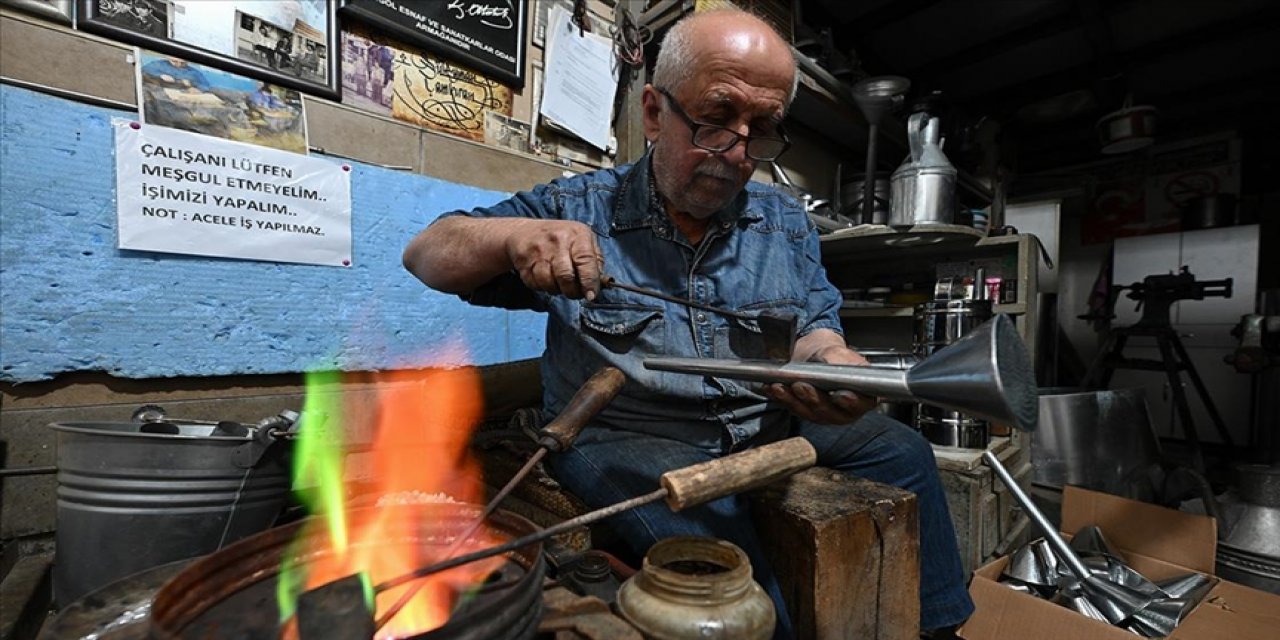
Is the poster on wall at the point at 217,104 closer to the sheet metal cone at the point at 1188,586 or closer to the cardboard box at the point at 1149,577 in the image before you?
the cardboard box at the point at 1149,577

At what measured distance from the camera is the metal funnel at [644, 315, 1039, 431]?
2.06 ft

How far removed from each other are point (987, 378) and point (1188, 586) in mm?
2181

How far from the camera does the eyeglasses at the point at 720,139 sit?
51.2 inches

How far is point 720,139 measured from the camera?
51.5 inches

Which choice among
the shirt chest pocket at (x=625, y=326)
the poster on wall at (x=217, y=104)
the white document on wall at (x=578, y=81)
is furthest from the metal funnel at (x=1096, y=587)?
the poster on wall at (x=217, y=104)

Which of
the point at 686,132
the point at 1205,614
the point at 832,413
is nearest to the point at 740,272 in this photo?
the point at 686,132

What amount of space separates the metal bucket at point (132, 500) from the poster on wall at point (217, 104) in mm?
872

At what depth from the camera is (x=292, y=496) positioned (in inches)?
53.3

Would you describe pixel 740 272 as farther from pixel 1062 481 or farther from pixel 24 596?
pixel 1062 481

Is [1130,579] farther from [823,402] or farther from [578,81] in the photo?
[578,81]

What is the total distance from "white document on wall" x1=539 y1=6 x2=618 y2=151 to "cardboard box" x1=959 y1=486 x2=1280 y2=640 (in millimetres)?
2348

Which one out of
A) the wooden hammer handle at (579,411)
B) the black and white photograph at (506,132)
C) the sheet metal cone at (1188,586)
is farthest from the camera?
the black and white photograph at (506,132)

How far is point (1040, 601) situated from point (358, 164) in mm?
2619

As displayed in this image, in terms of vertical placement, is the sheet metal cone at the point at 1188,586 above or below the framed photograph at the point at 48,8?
below
